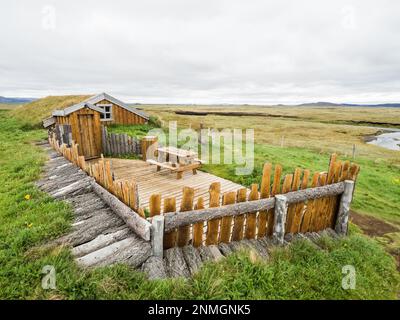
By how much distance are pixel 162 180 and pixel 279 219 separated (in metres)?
5.12

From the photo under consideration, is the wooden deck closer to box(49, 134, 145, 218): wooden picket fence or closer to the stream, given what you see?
box(49, 134, 145, 218): wooden picket fence

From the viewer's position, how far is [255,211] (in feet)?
14.2

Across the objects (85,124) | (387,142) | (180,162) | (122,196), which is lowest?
(387,142)

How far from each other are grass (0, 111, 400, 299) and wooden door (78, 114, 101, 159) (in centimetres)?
657

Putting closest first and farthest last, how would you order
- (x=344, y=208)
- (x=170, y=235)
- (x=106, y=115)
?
(x=170, y=235) < (x=344, y=208) < (x=106, y=115)

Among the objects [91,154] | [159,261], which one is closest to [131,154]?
[91,154]

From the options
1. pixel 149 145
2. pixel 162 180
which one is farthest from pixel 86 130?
pixel 162 180

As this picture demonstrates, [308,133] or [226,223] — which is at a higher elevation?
[226,223]

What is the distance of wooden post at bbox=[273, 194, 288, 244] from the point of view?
4453mm

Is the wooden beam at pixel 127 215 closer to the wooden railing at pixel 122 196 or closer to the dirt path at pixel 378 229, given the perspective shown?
the wooden railing at pixel 122 196

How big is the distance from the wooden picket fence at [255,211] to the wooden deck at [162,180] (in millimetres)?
2379

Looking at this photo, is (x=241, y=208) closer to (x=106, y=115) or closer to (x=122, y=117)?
(x=106, y=115)

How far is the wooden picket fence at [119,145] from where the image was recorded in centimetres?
1202
